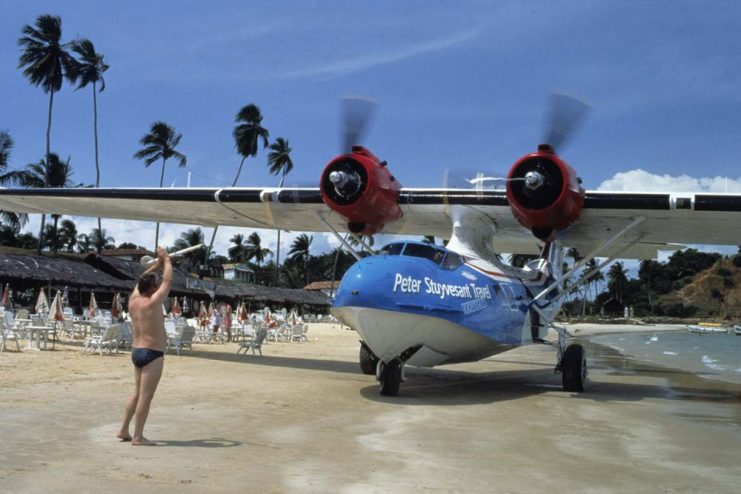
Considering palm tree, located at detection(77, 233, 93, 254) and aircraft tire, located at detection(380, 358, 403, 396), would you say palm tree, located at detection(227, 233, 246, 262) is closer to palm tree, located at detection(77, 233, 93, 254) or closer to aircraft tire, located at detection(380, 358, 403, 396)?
palm tree, located at detection(77, 233, 93, 254)

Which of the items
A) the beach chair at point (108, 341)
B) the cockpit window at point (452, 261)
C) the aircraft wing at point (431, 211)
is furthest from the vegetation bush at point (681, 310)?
the cockpit window at point (452, 261)

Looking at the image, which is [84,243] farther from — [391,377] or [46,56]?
[391,377]

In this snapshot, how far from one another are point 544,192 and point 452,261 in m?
2.16

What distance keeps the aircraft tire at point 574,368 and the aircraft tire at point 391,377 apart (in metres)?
3.88

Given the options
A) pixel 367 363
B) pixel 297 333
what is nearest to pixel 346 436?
pixel 367 363

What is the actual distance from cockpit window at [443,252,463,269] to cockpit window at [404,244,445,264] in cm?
13

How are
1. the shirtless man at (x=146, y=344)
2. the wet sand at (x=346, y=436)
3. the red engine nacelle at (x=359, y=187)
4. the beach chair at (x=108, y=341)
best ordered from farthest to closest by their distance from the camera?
the beach chair at (x=108, y=341) → the red engine nacelle at (x=359, y=187) → the shirtless man at (x=146, y=344) → the wet sand at (x=346, y=436)

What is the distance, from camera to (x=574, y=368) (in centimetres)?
1281

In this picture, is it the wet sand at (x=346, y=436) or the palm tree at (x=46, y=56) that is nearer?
the wet sand at (x=346, y=436)

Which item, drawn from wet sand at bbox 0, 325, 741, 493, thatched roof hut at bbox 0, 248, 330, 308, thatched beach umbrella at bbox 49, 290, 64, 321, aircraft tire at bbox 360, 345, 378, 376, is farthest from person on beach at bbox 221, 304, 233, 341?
aircraft tire at bbox 360, 345, 378, 376

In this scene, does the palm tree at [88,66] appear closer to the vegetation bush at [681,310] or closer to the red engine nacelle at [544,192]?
the red engine nacelle at [544,192]

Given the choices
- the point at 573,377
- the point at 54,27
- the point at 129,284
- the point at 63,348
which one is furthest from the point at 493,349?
the point at 54,27

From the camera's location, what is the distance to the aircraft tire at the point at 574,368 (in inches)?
504

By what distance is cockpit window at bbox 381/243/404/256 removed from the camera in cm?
1092
